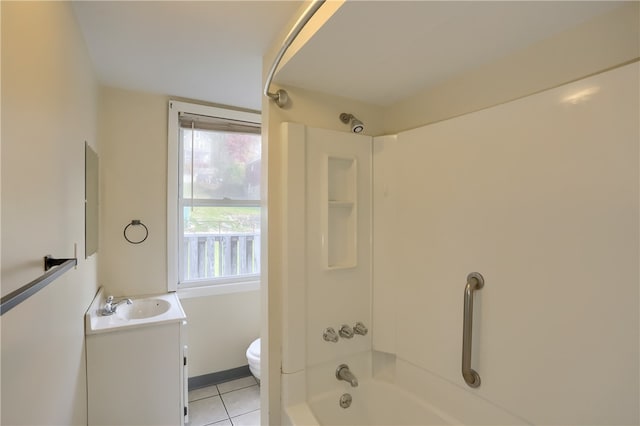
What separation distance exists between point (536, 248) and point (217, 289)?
2.35m

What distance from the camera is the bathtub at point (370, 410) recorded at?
1.45 m

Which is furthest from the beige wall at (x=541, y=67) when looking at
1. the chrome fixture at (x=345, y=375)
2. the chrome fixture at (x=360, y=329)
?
the chrome fixture at (x=345, y=375)

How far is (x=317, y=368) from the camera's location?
158 cm

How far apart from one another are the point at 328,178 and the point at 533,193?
0.93 meters

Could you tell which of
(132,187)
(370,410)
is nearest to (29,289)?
(370,410)

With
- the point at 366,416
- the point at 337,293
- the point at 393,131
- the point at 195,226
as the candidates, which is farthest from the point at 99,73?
the point at 366,416

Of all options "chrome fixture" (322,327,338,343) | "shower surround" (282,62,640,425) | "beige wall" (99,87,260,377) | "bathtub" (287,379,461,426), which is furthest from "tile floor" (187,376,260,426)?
"chrome fixture" (322,327,338,343)

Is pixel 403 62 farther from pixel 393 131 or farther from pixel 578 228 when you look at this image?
pixel 578 228

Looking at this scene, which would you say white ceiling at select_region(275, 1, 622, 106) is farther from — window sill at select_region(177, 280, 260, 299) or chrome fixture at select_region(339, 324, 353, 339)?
window sill at select_region(177, 280, 260, 299)

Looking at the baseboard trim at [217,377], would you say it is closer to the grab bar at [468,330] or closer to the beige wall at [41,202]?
the beige wall at [41,202]

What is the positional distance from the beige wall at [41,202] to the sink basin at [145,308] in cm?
66

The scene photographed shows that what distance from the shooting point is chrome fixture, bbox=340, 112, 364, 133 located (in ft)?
5.28

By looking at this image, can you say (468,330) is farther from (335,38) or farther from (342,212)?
(335,38)

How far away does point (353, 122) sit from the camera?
1.62 metres
